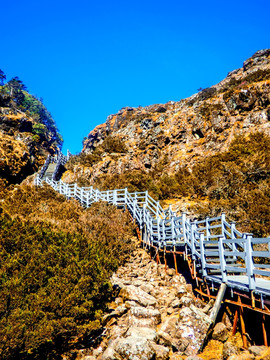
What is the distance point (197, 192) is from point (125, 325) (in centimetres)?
1148

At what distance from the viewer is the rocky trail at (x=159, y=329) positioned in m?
4.03

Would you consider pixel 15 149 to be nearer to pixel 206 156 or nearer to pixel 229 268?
pixel 206 156

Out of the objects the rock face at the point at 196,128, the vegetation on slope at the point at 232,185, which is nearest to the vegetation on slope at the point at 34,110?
the rock face at the point at 196,128

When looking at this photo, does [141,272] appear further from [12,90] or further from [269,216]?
[12,90]

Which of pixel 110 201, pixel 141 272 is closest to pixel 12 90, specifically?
pixel 110 201

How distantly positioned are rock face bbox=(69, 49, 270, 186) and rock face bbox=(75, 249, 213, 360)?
1612cm

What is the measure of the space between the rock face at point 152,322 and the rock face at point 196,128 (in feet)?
52.9

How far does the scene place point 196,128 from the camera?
24.9m

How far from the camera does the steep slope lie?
1206 cm

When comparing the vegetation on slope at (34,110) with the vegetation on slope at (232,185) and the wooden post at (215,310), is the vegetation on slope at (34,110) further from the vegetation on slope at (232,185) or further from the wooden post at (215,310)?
the wooden post at (215,310)

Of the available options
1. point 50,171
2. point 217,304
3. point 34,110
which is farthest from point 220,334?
point 34,110

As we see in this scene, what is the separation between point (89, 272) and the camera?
18.9 feet

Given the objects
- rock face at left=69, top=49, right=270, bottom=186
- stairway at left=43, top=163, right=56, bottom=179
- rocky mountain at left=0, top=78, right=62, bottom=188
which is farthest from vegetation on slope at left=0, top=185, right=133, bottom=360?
stairway at left=43, top=163, right=56, bottom=179

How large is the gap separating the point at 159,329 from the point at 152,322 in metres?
0.23
